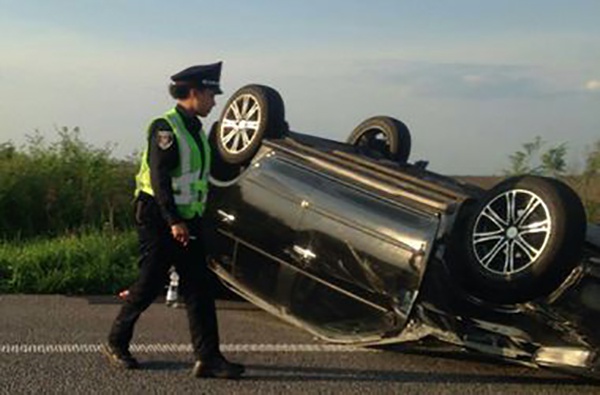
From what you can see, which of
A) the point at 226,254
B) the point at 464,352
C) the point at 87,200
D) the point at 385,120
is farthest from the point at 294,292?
the point at 87,200

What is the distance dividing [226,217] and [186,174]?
3.96 feet

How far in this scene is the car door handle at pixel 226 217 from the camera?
6.14 m

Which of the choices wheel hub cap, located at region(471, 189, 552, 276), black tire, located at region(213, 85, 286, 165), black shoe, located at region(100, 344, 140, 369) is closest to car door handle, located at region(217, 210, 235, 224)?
black tire, located at region(213, 85, 286, 165)

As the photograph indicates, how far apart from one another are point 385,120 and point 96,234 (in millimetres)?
3834

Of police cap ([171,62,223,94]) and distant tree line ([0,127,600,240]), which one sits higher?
police cap ([171,62,223,94])

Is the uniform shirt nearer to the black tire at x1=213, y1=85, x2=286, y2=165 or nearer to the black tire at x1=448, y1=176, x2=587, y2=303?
the black tire at x1=213, y1=85, x2=286, y2=165

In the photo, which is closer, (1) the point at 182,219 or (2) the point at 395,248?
(1) the point at 182,219

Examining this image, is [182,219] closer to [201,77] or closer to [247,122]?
[201,77]

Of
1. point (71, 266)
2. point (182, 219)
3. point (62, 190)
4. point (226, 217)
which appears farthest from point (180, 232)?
point (62, 190)

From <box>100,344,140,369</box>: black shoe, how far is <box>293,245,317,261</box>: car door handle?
1202 mm

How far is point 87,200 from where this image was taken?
11.6 m

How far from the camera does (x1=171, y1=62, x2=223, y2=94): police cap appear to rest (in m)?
5.03

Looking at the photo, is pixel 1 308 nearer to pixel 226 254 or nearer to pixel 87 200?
pixel 226 254

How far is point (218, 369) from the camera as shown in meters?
4.89
